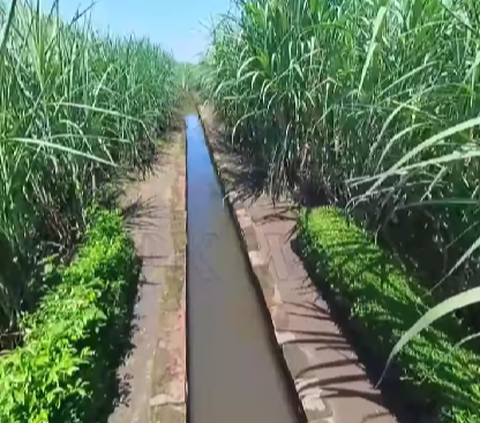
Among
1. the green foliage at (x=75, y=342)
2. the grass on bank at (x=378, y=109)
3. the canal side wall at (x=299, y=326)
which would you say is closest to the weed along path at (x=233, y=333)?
the canal side wall at (x=299, y=326)

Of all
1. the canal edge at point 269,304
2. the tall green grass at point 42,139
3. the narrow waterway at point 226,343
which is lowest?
the narrow waterway at point 226,343

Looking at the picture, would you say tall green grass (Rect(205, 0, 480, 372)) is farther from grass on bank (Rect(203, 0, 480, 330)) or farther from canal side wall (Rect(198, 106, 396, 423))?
canal side wall (Rect(198, 106, 396, 423))

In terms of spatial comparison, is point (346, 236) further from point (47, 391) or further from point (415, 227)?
point (47, 391)

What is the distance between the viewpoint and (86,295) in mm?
2314

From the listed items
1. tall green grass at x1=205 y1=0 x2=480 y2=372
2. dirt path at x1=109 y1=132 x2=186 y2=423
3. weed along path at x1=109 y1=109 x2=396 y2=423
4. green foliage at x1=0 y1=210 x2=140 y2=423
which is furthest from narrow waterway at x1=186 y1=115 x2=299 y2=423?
tall green grass at x1=205 y1=0 x2=480 y2=372

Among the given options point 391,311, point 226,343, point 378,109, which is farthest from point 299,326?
point 378,109

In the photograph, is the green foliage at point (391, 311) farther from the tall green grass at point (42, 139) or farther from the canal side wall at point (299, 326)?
the tall green grass at point (42, 139)

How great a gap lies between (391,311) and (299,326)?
63 cm

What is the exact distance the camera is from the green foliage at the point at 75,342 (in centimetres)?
169

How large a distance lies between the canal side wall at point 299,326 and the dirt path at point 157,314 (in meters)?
0.46

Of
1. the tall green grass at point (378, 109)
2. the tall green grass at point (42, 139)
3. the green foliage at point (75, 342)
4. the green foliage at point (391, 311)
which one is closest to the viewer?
the green foliage at point (75, 342)

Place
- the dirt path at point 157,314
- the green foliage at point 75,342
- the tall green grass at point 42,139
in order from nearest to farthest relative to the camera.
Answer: the green foliage at point 75,342 < the dirt path at point 157,314 < the tall green grass at point 42,139

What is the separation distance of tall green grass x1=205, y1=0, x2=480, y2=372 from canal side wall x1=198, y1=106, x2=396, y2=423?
17.5 inches

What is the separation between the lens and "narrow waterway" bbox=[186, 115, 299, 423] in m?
2.48
